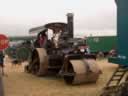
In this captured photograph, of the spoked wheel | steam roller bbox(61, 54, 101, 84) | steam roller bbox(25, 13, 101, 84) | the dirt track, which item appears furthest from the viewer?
the spoked wheel

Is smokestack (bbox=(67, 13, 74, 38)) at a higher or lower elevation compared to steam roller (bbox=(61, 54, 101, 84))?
higher

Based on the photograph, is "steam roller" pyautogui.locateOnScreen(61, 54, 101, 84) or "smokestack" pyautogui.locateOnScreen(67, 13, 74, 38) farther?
"smokestack" pyautogui.locateOnScreen(67, 13, 74, 38)

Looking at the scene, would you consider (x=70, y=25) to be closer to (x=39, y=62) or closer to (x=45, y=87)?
(x=39, y=62)

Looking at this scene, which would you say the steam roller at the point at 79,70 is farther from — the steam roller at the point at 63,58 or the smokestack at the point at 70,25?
the smokestack at the point at 70,25

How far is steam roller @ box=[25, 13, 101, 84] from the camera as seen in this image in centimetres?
1469

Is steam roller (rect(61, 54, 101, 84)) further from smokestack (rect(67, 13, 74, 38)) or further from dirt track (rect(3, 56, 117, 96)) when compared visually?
smokestack (rect(67, 13, 74, 38))

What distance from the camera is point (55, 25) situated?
18.1 metres

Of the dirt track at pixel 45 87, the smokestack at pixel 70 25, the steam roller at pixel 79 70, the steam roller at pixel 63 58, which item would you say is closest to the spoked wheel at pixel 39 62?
the steam roller at pixel 63 58

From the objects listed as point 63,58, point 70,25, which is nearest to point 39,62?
point 63,58

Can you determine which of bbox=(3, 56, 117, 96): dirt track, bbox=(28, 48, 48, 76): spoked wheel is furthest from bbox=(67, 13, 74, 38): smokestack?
bbox=(3, 56, 117, 96): dirt track

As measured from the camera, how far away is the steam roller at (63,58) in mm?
14689

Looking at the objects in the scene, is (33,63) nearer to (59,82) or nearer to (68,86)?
(59,82)

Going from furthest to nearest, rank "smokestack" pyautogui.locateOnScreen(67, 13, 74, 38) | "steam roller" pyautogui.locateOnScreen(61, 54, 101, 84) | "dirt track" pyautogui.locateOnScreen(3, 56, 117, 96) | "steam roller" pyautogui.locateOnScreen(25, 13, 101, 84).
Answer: "smokestack" pyautogui.locateOnScreen(67, 13, 74, 38)
"steam roller" pyautogui.locateOnScreen(25, 13, 101, 84)
"steam roller" pyautogui.locateOnScreen(61, 54, 101, 84)
"dirt track" pyautogui.locateOnScreen(3, 56, 117, 96)

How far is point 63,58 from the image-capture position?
16.7 m
